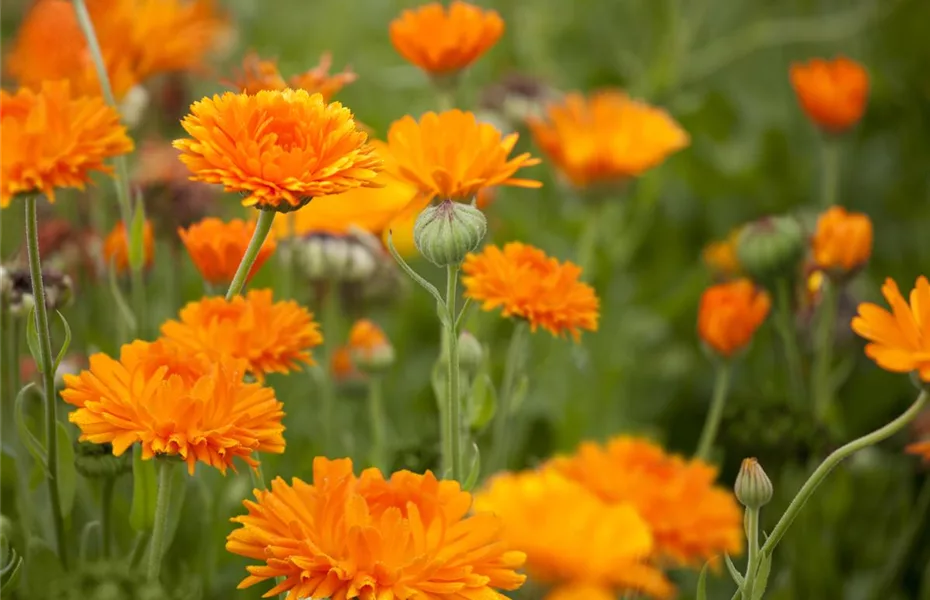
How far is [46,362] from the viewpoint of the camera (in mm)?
522

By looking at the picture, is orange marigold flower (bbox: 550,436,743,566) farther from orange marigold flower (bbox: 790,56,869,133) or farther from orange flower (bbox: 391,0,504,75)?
orange marigold flower (bbox: 790,56,869,133)

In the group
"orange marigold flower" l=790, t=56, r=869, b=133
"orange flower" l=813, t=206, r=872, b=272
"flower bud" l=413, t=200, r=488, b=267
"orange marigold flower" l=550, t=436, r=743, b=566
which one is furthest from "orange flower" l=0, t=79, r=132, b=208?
"orange marigold flower" l=790, t=56, r=869, b=133

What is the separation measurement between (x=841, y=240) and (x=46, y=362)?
0.50m

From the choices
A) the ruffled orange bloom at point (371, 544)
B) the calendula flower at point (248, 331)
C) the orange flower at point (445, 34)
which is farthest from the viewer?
the orange flower at point (445, 34)

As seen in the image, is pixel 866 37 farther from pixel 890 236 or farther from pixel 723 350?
pixel 723 350

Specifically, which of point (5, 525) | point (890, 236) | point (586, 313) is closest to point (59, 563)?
point (5, 525)

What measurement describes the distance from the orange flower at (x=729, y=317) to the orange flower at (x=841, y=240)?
5 cm

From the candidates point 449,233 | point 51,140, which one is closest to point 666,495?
point 449,233

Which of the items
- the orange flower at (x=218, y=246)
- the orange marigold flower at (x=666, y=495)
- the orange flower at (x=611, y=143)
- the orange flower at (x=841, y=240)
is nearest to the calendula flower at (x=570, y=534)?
the orange marigold flower at (x=666, y=495)

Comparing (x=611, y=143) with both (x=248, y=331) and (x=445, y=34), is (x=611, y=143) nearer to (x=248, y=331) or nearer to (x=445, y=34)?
(x=445, y=34)

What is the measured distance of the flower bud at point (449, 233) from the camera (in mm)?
503

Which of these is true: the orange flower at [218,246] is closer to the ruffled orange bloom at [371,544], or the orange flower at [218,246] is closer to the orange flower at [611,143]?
the ruffled orange bloom at [371,544]

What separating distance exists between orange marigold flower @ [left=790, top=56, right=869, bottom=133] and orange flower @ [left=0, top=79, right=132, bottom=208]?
0.62 m

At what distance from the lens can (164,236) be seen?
887mm
